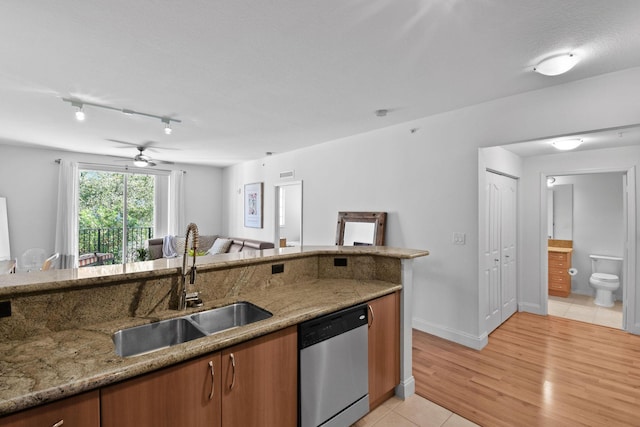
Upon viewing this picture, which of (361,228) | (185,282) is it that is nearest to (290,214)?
(361,228)

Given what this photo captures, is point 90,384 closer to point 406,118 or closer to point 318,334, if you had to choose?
point 318,334

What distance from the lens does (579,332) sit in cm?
354

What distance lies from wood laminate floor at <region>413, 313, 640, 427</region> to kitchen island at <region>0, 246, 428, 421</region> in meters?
0.48

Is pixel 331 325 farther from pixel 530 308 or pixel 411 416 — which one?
pixel 530 308

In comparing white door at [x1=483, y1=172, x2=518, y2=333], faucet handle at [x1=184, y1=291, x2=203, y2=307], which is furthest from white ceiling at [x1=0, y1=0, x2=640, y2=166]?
faucet handle at [x1=184, y1=291, x2=203, y2=307]

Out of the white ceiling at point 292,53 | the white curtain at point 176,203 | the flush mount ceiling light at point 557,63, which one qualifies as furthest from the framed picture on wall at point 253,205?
the flush mount ceiling light at point 557,63

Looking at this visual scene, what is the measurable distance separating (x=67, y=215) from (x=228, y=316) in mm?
5382

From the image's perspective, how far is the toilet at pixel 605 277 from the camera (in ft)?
14.5

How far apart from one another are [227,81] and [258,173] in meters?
3.82

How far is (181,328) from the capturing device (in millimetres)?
1649

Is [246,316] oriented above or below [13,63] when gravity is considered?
below

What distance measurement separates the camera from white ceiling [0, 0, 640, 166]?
1.66 metres

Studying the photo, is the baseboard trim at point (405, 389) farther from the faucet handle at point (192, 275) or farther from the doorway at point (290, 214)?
the doorway at point (290, 214)

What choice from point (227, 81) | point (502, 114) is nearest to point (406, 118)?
point (502, 114)
